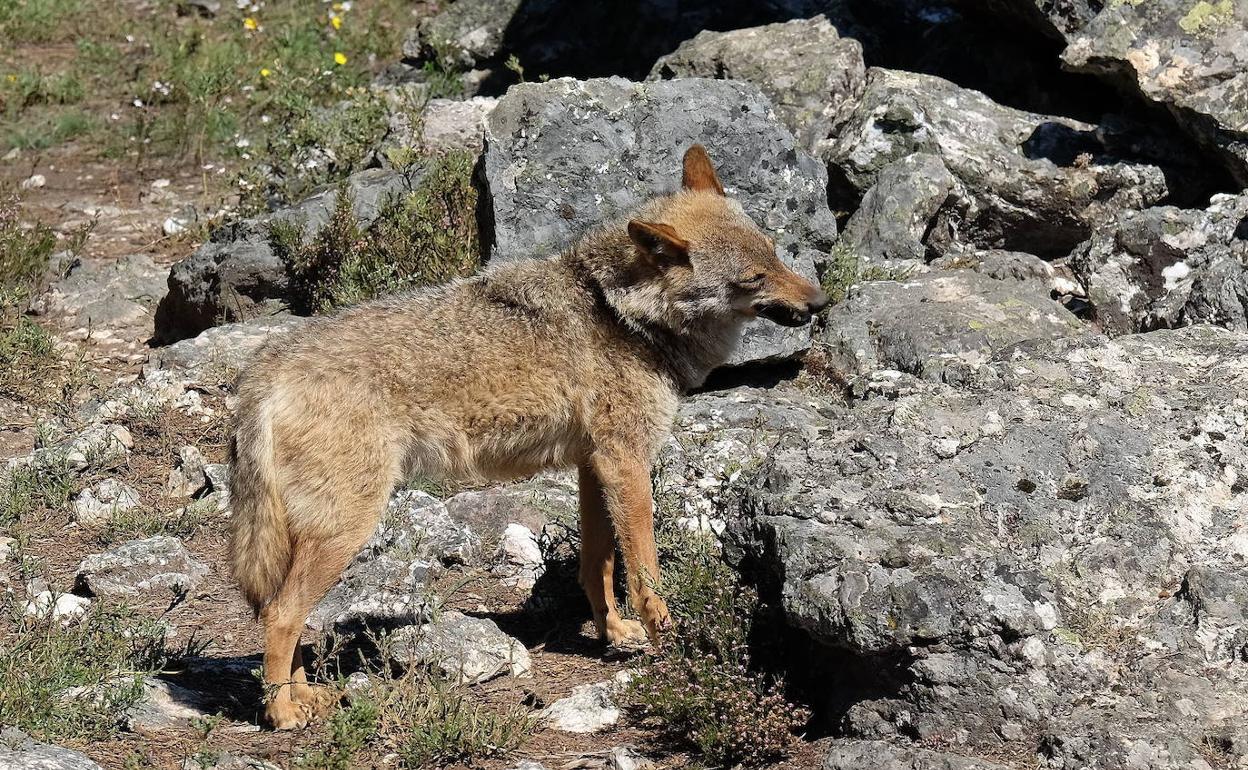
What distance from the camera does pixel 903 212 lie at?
10445 mm

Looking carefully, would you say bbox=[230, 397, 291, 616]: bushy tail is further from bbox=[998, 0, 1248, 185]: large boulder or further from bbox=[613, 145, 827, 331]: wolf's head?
bbox=[998, 0, 1248, 185]: large boulder

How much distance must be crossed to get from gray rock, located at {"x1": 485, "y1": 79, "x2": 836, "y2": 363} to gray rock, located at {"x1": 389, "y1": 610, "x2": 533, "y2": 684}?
346cm

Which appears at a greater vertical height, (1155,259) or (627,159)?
(627,159)

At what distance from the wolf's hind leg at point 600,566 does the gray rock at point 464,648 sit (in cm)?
46

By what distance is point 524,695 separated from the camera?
20.5ft

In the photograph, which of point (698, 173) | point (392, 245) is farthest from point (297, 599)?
point (392, 245)

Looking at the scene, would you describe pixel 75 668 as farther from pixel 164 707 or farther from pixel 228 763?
pixel 228 763

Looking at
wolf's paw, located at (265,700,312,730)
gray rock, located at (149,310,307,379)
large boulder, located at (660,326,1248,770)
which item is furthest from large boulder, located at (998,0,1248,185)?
wolf's paw, located at (265,700,312,730)

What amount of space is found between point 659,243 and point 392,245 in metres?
4.33

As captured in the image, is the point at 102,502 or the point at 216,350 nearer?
the point at 102,502

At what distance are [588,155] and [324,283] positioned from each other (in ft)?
8.29

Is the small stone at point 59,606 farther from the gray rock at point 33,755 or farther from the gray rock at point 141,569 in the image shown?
the gray rock at point 33,755

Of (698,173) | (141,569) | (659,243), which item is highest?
(698,173)

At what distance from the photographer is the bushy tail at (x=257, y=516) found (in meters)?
5.80
